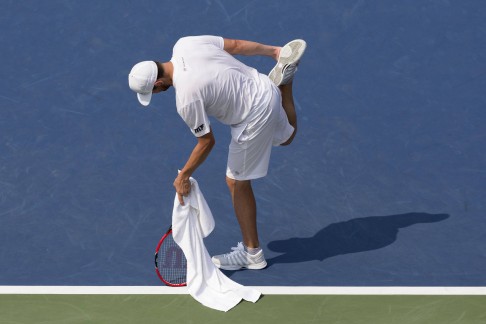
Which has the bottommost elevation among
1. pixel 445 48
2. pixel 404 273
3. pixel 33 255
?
pixel 404 273

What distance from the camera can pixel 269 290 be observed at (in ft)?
30.0

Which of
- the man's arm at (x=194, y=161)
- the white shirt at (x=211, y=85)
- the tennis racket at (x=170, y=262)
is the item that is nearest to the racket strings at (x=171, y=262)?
the tennis racket at (x=170, y=262)

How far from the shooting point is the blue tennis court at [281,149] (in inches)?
378

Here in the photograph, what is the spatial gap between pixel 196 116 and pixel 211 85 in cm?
28

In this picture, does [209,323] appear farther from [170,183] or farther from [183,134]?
[183,134]

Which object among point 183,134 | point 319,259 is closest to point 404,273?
point 319,259

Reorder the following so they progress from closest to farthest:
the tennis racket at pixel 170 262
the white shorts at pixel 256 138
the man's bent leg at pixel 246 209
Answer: the white shorts at pixel 256 138, the tennis racket at pixel 170 262, the man's bent leg at pixel 246 209

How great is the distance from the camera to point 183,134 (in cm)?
1117

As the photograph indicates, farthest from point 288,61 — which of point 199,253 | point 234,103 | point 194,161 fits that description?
point 199,253

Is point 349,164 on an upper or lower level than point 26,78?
lower

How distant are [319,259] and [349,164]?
1.47 meters

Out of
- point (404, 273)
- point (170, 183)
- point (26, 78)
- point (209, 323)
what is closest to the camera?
point (209, 323)

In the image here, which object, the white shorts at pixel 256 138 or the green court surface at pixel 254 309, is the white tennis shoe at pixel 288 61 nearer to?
the white shorts at pixel 256 138

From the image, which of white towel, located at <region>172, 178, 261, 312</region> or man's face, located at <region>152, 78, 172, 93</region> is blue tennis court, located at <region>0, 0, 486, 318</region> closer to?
white towel, located at <region>172, 178, 261, 312</region>
